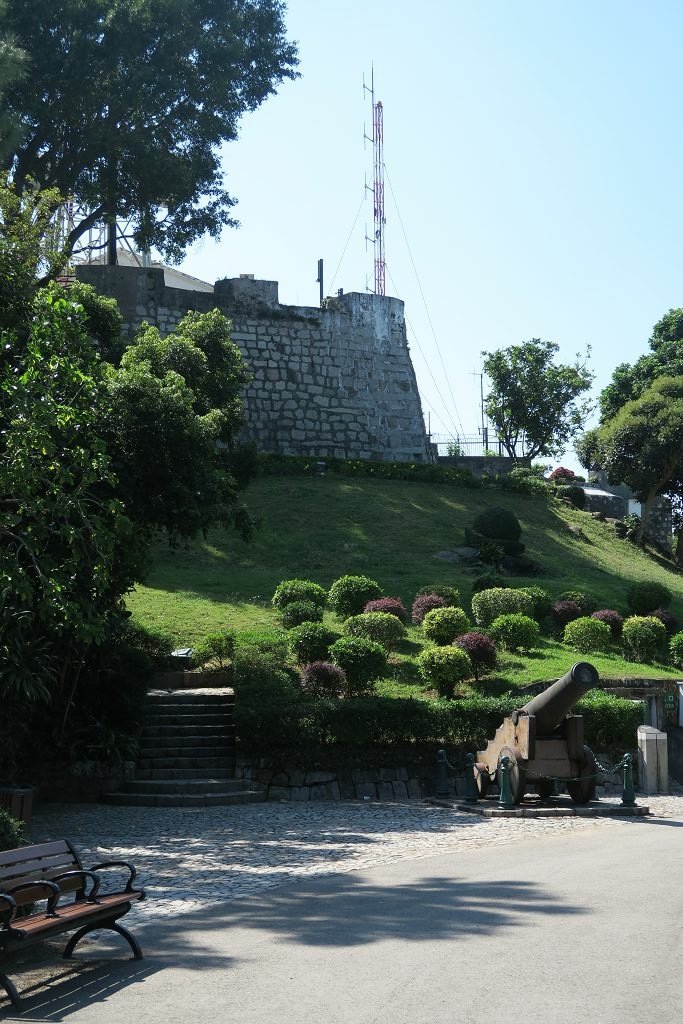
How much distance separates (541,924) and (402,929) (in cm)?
83

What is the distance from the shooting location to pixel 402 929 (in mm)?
6480

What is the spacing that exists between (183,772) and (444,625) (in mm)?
5727

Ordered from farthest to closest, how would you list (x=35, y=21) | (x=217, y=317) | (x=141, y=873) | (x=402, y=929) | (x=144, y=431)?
(x=35, y=21) < (x=217, y=317) < (x=144, y=431) < (x=141, y=873) < (x=402, y=929)

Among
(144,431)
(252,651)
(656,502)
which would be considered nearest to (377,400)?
(656,502)

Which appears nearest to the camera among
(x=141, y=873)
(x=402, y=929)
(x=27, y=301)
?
(x=402, y=929)

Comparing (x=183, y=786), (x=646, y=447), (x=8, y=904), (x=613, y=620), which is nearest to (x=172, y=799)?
(x=183, y=786)

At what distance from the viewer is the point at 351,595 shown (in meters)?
20.2

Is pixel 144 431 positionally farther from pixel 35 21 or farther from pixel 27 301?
pixel 35 21

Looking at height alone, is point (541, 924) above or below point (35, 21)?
below

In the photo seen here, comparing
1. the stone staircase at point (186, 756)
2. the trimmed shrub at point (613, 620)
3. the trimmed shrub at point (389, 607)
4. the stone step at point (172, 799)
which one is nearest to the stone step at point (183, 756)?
the stone staircase at point (186, 756)

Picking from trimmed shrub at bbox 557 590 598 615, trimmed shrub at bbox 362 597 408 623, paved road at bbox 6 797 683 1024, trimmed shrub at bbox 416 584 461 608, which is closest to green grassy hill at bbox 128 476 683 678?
trimmed shrub at bbox 416 584 461 608

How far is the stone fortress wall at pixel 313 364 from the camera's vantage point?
3334 centimetres

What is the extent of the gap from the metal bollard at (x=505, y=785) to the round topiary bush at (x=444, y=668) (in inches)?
153

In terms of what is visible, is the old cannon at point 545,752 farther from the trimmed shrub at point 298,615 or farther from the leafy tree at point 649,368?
the leafy tree at point 649,368
